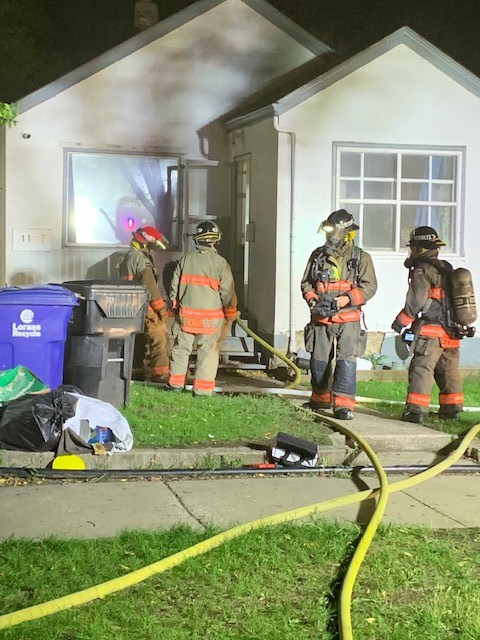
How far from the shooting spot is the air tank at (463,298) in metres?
8.32

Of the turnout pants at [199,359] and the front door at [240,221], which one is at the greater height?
the front door at [240,221]

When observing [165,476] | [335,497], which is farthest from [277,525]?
[165,476]

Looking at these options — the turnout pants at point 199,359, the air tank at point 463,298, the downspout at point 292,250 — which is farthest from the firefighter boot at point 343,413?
the downspout at point 292,250

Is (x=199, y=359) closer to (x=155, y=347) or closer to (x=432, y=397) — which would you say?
(x=155, y=347)

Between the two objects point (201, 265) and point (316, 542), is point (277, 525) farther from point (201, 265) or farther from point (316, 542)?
point (201, 265)

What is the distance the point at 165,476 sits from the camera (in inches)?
253

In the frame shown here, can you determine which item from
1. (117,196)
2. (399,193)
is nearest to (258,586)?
(399,193)

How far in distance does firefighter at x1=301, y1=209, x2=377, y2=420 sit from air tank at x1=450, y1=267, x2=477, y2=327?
775 mm

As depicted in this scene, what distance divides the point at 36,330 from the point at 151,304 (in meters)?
2.84

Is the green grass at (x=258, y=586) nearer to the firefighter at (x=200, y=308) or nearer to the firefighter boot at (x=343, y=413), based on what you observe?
the firefighter boot at (x=343, y=413)

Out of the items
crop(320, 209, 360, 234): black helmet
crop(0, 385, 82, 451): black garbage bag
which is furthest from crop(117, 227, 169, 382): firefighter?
crop(0, 385, 82, 451): black garbage bag

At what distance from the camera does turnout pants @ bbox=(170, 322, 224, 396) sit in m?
9.19

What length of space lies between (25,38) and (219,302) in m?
15.1

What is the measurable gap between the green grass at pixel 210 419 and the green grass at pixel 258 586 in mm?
2318
